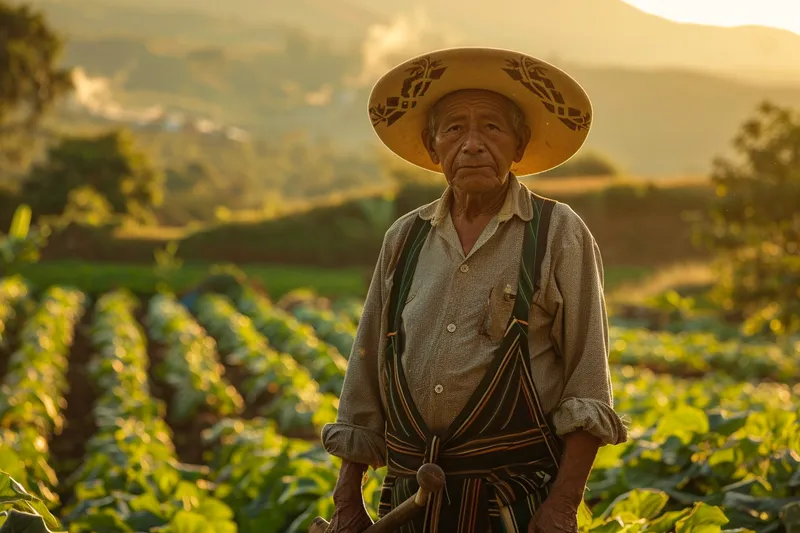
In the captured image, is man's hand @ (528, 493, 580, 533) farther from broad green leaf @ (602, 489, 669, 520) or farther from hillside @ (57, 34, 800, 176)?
hillside @ (57, 34, 800, 176)

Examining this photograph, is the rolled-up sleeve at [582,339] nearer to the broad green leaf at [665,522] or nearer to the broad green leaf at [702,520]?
the broad green leaf at [702,520]

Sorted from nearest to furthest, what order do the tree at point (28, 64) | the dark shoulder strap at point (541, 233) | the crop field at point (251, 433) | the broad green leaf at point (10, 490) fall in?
the dark shoulder strap at point (541, 233) → the broad green leaf at point (10, 490) → the crop field at point (251, 433) → the tree at point (28, 64)

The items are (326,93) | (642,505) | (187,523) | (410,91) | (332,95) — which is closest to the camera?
(410,91)

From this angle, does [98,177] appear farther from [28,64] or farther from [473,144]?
[473,144]

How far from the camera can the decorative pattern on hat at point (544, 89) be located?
8.59ft

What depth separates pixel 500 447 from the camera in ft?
8.22

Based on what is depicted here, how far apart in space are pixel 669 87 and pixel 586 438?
6237 inches

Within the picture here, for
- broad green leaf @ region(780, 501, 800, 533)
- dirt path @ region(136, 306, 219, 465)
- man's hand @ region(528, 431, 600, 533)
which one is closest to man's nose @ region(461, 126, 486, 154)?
man's hand @ region(528, 431, 600, 533)

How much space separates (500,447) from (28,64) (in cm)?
3319

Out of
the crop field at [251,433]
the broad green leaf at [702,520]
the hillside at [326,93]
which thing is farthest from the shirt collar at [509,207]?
the hillside at [326,93]

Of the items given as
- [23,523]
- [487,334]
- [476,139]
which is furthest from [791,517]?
[23,523]

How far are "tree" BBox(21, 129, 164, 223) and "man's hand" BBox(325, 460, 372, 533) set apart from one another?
32.4m

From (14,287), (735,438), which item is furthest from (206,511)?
(14,287)

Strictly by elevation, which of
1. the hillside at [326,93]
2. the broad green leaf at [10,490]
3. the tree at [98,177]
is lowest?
the broad green leaf at [10,490]
